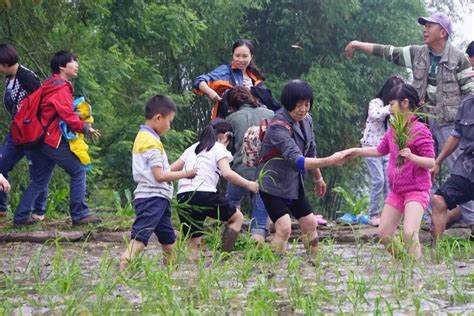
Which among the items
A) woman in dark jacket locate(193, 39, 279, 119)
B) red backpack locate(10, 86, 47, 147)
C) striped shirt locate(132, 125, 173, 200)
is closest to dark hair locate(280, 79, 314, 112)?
striped shirt locate(132, 125, 173, 200)

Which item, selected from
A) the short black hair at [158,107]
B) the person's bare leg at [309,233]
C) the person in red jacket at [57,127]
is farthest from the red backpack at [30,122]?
the person's bare leg at [309,233]

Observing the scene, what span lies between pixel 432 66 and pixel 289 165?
8.67ft

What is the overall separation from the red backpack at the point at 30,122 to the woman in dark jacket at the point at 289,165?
2848 mm

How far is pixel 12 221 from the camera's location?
11086 mm

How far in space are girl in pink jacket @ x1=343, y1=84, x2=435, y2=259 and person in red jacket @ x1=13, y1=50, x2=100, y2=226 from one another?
11.0 feet

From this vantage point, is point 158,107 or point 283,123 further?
point 283,123

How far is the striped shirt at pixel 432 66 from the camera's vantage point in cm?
1016

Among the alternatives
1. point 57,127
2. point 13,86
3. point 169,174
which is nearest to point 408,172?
point 169,174

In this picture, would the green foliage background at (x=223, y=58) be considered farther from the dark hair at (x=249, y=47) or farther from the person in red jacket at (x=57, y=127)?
the dark hair at (x=249, y=47)

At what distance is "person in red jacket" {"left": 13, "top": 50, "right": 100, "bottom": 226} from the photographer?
10.2 metres

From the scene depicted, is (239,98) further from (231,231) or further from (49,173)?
(49,173)

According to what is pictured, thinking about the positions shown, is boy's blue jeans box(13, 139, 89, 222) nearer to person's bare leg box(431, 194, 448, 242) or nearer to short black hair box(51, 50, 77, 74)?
short black hair box(51, 50, 77, 74)

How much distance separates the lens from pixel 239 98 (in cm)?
993

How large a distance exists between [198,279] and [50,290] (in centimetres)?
86
